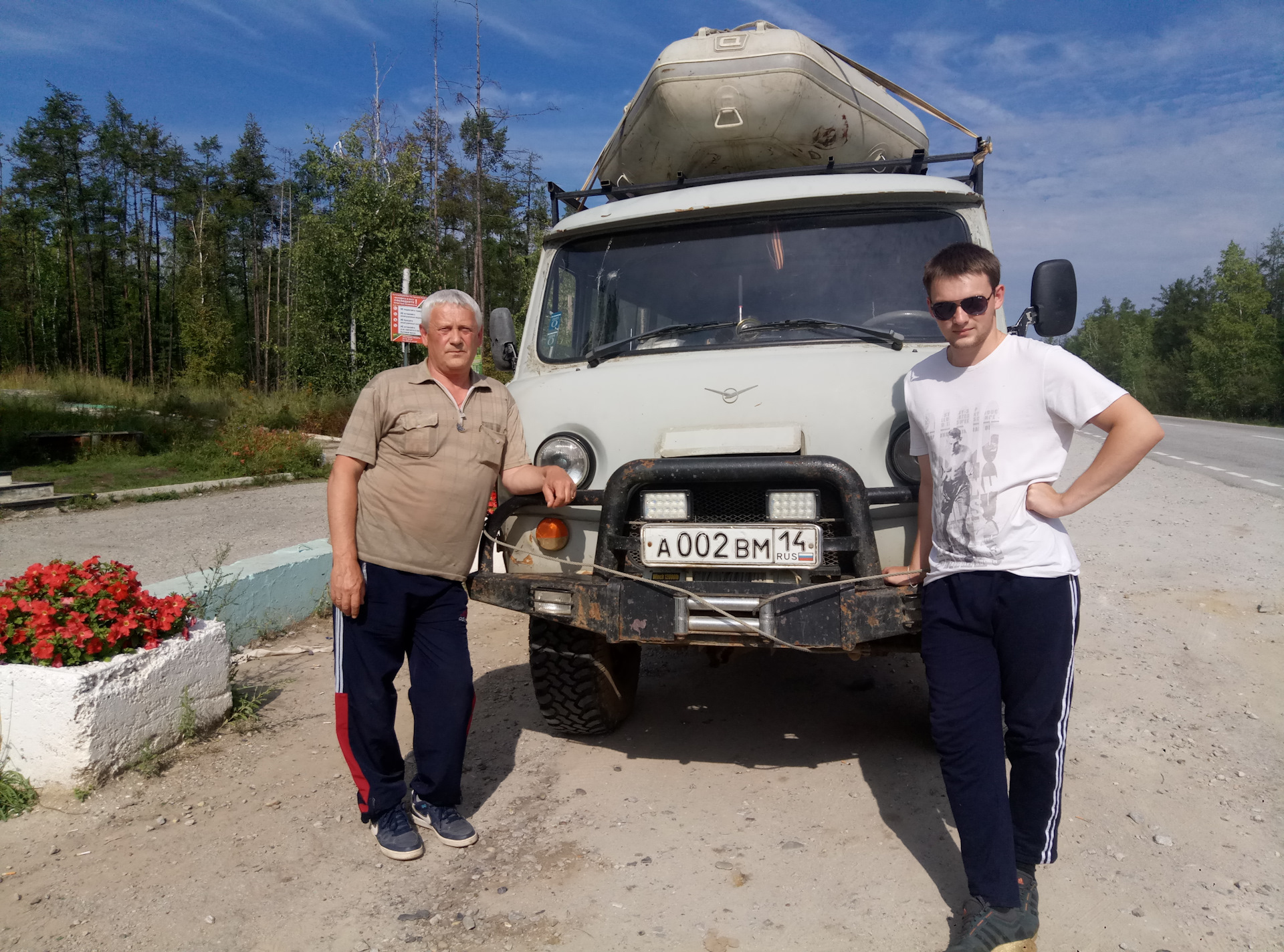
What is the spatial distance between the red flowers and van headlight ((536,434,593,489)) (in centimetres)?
175

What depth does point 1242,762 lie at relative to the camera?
3.62 m

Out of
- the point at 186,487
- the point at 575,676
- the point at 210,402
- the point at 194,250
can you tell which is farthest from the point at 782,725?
the point at 194,250

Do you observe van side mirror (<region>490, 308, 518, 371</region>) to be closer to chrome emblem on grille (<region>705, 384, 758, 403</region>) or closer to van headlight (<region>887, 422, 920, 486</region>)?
chrome emblem on grille (<region>705, 384, 758, 403</region>)

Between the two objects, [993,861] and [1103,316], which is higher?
[1103,316]

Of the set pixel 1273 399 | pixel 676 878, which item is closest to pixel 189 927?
pixel 676 878

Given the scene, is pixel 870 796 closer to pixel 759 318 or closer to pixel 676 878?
pixel 676 878

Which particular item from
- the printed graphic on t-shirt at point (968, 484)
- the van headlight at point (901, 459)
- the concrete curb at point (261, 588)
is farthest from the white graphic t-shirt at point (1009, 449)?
the concrete curb at point (261, 588)

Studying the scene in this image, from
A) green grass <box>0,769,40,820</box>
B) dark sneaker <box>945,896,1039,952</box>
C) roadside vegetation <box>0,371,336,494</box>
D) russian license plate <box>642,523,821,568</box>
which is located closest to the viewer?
dark sneaker <box>945,896,1039,952</box>

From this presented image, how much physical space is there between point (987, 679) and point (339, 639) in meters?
2.10

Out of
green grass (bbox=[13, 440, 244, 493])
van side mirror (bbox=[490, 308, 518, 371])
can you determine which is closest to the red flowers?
van side mirror (bbox=[490, 308, 518, 371])

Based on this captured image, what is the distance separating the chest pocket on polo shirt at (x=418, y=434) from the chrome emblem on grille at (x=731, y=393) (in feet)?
3.36

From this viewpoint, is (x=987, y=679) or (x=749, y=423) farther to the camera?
(x=749, y=423)

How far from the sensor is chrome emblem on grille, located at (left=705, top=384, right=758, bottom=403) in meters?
3.23

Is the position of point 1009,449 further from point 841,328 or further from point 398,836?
point 398,836
